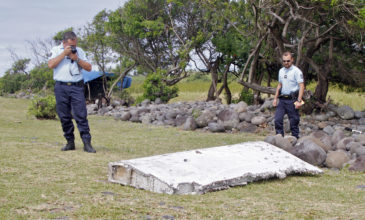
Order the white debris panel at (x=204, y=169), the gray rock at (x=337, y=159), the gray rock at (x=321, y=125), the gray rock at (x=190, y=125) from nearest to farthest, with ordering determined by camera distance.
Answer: the white debris panel at (x=204, y=169) → the gray rock at (x=337, y=159) → the gray rock at (x=321, y=125) → the gray rock at (x=190, y=125)

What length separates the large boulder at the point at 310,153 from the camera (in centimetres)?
→ 586

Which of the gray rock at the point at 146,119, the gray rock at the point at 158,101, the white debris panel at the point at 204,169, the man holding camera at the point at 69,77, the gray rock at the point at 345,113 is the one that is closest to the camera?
the white debris panel at the point at 204,169

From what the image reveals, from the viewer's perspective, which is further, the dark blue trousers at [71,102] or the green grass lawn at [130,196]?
the dark blue trousers at [71,102]

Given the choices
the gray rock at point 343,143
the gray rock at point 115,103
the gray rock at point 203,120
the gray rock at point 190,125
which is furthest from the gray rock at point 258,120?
the gray rock at point 115,103

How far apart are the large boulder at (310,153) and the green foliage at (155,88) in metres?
13.1

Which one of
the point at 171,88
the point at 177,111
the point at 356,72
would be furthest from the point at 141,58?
the point at 356,72

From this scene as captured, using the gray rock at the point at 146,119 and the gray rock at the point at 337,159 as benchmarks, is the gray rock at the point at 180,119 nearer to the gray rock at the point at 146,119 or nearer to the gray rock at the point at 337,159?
the gray rock at the point at 146,119

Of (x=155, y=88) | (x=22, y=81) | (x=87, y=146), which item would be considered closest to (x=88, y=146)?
(x=87, y=146)

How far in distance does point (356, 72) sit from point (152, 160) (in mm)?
10266

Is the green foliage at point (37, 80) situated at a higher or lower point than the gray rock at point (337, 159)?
higher

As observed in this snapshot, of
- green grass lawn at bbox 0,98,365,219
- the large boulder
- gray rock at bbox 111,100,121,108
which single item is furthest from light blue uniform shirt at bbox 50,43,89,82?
gray rock at bbox 111,100,121,108

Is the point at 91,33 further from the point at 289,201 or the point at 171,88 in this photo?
the point at 289,201

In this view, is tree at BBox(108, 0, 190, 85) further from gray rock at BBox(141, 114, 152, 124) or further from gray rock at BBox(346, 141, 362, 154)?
gray rock at BBox(346, 141, 362, 154)

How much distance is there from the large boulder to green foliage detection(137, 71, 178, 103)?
42.9ft
